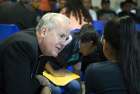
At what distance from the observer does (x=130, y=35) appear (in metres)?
2.12

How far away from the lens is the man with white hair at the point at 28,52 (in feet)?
7.84

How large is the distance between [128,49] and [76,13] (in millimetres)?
2101

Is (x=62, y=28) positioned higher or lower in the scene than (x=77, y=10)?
higher

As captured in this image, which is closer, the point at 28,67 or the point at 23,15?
the point at 28,67

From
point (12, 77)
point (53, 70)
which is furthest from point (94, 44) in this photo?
point (12, 77)

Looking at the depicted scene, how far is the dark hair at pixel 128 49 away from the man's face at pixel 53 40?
43 cm

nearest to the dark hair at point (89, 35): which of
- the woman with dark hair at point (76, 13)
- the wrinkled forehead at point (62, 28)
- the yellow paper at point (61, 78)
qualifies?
the woman with dark hair at point (76, 13)

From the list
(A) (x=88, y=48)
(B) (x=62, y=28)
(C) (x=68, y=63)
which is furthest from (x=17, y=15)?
(B) (x=62, y=28)

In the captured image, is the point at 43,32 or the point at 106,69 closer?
the point at 106,69

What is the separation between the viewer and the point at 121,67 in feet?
6.91

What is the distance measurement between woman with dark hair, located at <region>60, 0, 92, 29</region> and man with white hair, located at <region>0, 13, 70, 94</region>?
143 centimetres

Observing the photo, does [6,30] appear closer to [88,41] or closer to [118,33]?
[88,41]

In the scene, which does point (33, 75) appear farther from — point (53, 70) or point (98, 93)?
point (53, 70)

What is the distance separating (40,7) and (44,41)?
474 centimetres
